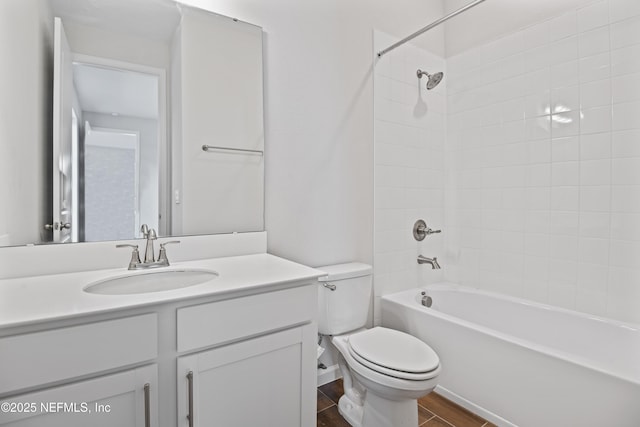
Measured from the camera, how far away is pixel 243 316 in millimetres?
1035

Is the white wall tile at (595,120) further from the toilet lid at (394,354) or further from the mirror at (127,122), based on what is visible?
the mirror at (127,122)

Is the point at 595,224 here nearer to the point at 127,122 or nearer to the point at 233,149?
the point at 233,149

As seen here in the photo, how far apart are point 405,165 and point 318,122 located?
2.44 feet

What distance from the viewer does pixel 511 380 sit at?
1.48m

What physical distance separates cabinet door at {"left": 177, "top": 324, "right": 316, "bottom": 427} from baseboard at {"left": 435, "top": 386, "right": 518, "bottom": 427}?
918 millimetres

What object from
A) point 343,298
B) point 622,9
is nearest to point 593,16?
point 622,9

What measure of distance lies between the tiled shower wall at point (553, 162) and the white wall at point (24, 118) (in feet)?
5.52

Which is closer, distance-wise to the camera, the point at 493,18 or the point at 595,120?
the point at 595,120

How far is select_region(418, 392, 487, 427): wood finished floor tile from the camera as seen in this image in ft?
5.14

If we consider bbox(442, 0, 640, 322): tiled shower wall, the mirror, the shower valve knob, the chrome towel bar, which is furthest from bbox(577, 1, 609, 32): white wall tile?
the chrome towel bar

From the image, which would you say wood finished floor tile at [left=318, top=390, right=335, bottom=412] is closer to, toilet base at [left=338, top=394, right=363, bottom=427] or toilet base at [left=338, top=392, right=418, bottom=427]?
toilet base at [left=338, top=394, right=363, bottom=427]

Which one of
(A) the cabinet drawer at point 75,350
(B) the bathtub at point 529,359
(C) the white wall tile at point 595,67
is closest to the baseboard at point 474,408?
(B) the bathtub at point 529,359

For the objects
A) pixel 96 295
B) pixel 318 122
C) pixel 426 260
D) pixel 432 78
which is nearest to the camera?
pixel 96 295

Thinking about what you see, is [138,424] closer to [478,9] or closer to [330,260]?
[330,260]
